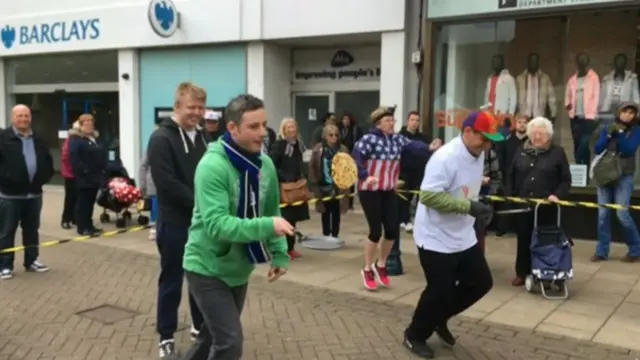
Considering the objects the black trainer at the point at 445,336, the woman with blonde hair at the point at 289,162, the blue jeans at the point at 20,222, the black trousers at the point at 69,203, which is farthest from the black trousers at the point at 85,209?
the black trainer at the point at 445,336

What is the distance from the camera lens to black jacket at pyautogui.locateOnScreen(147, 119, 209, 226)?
4.32 metres

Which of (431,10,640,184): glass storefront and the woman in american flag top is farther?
(431,10,640,184): glass storefront

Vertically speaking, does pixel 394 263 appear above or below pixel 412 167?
below

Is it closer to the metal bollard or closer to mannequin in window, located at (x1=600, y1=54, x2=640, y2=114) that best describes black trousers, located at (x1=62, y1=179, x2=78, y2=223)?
the metal bollard

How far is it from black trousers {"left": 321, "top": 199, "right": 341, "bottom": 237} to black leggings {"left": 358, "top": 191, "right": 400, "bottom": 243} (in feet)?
8.15

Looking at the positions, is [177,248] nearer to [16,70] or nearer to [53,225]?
[53,225]

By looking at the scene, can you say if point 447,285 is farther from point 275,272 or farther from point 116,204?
point 116,204

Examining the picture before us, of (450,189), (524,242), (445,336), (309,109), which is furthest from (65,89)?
(450,189)

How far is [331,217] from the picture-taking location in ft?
30.1

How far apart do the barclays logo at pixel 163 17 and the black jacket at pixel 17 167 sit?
21.8 ft

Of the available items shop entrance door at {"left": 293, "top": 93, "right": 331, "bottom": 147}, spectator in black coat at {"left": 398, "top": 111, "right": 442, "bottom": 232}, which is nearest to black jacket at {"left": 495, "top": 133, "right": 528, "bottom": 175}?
spectator in black coat at {"left": 398, "top": 111, "right": 442, "bottom": 232}

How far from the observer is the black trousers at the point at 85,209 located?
9.95 m

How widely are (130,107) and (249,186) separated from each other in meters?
12.3

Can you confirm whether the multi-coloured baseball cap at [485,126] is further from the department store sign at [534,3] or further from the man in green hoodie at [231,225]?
the department store sign at [534,3]
